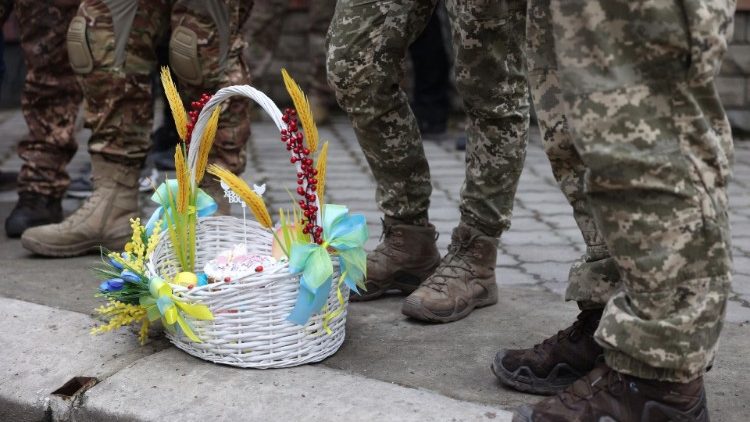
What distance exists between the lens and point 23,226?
151 inches

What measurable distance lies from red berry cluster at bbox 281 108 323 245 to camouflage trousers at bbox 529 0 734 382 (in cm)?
70

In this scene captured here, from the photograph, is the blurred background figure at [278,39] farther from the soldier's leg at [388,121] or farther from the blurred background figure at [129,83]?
the soldier's leg at [388,121]

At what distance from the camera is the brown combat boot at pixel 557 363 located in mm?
2285

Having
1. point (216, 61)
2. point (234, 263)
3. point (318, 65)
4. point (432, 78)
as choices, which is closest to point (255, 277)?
point (234, 263)

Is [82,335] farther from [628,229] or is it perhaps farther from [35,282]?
[628,229]

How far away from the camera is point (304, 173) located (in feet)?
7.75

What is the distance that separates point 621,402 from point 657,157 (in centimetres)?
48

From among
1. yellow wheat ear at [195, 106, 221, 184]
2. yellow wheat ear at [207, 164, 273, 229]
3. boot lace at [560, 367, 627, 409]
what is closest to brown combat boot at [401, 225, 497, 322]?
yellow wheat ear at [207, 164, 273, 229]

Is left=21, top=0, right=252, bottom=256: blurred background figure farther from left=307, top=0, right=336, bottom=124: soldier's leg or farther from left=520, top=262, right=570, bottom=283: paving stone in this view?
left=307, top=0, right=336, bottom=124: soldier's leg

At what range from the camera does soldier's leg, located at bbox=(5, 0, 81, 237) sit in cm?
383

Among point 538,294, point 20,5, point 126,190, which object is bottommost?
point 538,294

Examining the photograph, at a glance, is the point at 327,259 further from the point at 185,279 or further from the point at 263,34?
the point at 263,34

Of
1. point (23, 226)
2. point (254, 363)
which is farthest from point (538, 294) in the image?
point (23, 226)

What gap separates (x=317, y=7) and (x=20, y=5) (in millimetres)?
3756
